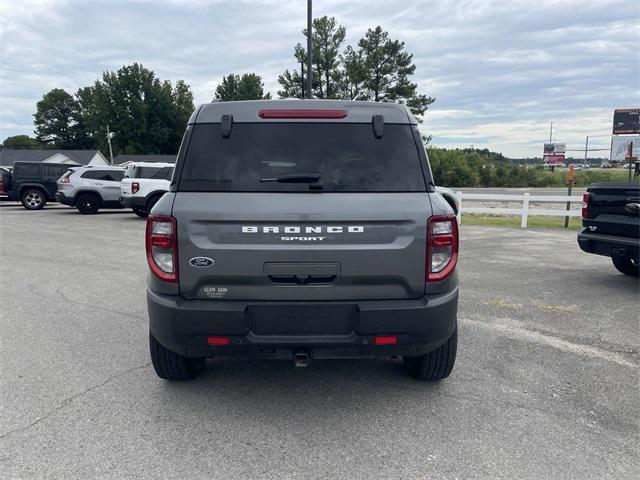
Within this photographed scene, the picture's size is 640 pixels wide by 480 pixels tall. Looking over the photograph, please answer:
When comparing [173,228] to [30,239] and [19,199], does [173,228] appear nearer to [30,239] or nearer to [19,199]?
[30,239]

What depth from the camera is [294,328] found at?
9.61 feet

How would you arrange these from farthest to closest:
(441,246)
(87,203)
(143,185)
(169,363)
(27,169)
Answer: (27,169) → (87,203) → (143,185) → (169,363) → (441,246)

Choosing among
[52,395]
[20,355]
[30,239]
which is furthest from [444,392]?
[30,239]

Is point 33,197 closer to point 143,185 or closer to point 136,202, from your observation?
point 136,202

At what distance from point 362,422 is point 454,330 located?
2.90 feet

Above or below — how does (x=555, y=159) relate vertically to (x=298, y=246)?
above

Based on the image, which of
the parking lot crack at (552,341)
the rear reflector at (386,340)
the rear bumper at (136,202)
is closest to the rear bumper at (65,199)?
the rear bumper at (136,202)

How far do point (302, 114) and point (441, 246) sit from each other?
1.25 m

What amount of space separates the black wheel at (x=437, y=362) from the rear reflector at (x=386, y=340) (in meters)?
0.69

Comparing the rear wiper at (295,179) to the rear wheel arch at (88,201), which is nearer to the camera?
the rear wiper at (295,179)

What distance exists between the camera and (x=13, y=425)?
312cm

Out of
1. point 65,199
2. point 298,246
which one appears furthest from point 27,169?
point 298,246

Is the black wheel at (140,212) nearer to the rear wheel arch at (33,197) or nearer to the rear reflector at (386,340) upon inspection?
the rear wheel arch at (33,197)

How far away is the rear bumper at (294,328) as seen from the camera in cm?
292
